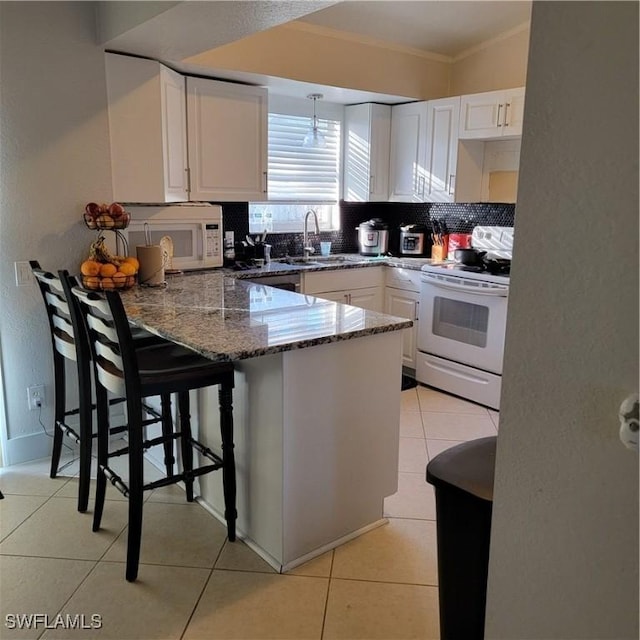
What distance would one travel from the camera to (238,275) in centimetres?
371

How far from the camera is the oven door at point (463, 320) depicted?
3.71 metres

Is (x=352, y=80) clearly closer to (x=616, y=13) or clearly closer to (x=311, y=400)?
(x=311, y=400)

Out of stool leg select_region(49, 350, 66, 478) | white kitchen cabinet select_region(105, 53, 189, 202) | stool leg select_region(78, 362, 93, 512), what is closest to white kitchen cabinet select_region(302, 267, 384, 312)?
white kitchen cabinet select_region(105, 53, 189, 202)

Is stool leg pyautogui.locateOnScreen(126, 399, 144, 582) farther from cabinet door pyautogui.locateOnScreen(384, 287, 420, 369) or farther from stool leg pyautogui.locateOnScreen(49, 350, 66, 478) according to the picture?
cabinet door pyautogui.locateOnScreen(384, 287, 420, 369)

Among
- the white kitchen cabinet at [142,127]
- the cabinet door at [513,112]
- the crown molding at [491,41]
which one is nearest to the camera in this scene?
the white kitchen cabinet at [142,127]

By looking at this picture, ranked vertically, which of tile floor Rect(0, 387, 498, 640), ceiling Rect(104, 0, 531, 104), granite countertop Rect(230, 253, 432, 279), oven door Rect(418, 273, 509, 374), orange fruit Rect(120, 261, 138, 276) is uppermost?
ceiling Rect(104, 0, 531, 104)

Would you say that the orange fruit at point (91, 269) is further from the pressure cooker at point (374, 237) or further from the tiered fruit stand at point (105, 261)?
the pressure cooker at point (374, 237)

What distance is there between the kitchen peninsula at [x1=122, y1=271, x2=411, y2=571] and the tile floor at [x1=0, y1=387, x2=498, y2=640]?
119 mm

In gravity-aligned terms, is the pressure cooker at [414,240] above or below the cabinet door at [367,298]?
above

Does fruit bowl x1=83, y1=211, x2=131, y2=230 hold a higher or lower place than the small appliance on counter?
higher

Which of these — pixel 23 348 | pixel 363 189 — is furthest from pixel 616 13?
pixel 363 189

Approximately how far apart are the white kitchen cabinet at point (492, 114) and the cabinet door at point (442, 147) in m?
0.08

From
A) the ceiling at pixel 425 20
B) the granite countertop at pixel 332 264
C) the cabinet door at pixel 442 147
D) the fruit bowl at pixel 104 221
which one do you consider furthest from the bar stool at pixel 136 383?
the cabinet door at pixel 442 147

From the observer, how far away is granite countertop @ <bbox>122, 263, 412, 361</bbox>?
198 centimetres
